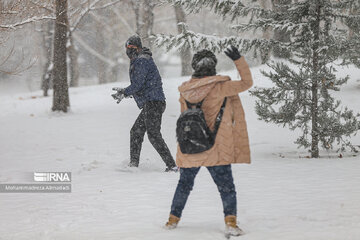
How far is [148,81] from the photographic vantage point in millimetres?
6656

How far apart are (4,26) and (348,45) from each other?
20.1ft

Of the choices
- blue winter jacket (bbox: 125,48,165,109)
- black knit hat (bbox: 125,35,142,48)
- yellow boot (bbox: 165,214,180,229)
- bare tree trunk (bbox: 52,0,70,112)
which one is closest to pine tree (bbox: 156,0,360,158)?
black knit hat (bbox: 125,35,142,48)

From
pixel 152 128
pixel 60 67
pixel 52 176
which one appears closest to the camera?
pixel 152 128

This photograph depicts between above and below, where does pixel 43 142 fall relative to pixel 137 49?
below

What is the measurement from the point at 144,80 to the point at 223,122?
286 centimetres

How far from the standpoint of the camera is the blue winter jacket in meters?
6.55

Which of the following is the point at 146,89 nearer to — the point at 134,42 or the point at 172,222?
the point at 134,42

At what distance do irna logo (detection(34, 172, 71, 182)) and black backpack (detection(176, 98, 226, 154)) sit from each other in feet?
11.1

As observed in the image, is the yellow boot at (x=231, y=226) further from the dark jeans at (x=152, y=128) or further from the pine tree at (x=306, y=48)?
the pine tree at (x=306, y=48)

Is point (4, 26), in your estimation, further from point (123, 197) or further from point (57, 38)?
point (57, 38)

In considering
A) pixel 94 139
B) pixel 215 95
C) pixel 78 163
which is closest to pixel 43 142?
pixel 94 139

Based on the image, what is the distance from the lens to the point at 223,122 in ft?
13.0

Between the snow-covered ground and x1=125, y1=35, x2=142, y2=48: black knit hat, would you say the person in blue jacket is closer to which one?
x1=125, y1=35, x2=142, y2=48: black knit hat

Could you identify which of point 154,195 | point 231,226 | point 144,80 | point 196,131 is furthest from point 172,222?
point 144,80
